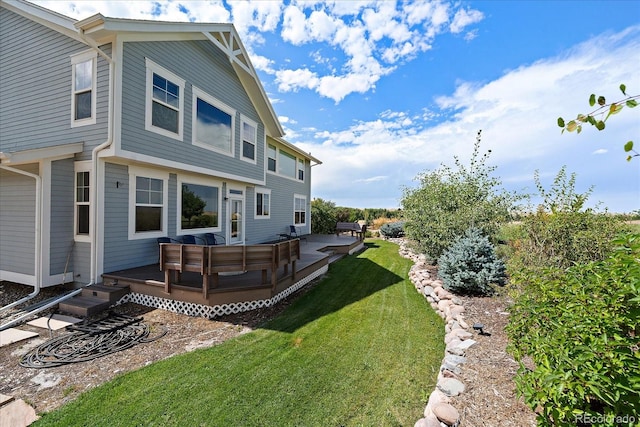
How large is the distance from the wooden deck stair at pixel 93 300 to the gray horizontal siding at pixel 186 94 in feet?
10.3

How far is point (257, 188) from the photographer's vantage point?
477 inches

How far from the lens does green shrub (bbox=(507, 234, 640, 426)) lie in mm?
1581

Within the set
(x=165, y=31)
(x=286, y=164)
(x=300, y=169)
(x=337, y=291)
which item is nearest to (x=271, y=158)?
(x=286, y=164)

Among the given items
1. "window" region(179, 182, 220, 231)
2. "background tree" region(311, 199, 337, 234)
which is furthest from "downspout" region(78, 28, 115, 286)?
"background tree" region(311, 199, 337, 234)

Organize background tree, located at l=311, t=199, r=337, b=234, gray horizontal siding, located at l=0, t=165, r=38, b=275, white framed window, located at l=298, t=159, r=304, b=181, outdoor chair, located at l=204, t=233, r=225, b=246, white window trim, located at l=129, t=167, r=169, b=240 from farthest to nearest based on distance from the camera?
background tree, located at l=311, t=199, r=337, b=234, white framed window, located at l=298, t=159, r=304, b=181, outdoor chair, located at l=204, t=233, r=225, b=246, white window trim, located at l=129, t=167, r=169, b=240, gray horizontal siding, located at l=0, t=165, r=38, b=275

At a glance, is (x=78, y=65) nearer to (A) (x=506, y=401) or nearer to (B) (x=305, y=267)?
(B) (x=305, y=267)

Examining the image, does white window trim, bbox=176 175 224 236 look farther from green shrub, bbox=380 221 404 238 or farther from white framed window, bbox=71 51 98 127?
green shrub, bbox=380 221 404 238

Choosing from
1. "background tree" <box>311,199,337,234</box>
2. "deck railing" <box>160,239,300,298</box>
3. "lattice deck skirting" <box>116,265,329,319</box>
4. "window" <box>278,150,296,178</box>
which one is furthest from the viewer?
"background tree" <box>311,199,337,234</box>

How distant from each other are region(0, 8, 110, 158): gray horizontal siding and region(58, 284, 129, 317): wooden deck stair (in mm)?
3154

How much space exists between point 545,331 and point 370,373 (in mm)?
2170

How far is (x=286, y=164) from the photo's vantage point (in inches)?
588

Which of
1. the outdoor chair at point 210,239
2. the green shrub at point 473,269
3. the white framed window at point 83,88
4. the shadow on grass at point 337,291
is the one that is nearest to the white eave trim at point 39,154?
the white framed window at point 83,88

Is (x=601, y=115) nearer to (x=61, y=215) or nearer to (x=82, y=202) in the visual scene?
(x=82, y=202)

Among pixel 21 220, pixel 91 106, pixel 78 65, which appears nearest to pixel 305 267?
pixel 91 106
